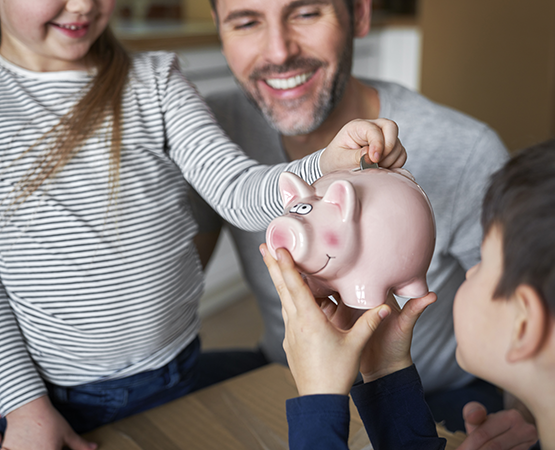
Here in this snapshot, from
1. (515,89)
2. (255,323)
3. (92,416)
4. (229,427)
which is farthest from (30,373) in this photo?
(515,89)

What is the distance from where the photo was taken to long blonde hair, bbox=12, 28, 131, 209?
32.9 inches

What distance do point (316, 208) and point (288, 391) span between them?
500 mm

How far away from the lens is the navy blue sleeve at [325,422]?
21.8 inches

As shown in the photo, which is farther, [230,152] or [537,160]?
[230,152]

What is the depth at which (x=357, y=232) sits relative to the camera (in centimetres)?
58

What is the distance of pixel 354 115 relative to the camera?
3.89ft

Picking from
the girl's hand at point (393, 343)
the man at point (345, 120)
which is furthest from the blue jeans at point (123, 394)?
the girl's hand at point (393, 343)

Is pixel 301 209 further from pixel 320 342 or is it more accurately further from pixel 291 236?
pixel 320 342

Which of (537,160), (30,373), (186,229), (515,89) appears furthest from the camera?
(515,89)

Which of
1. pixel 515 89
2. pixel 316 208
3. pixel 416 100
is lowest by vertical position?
pixel 515 89

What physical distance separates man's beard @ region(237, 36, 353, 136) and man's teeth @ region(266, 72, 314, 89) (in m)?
0.01

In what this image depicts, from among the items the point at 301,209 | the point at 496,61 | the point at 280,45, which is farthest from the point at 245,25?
the point at 496,61

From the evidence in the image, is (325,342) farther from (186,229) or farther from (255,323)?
(255,323)

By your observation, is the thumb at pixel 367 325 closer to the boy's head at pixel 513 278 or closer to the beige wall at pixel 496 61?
the boy's head at pixel 513 278
